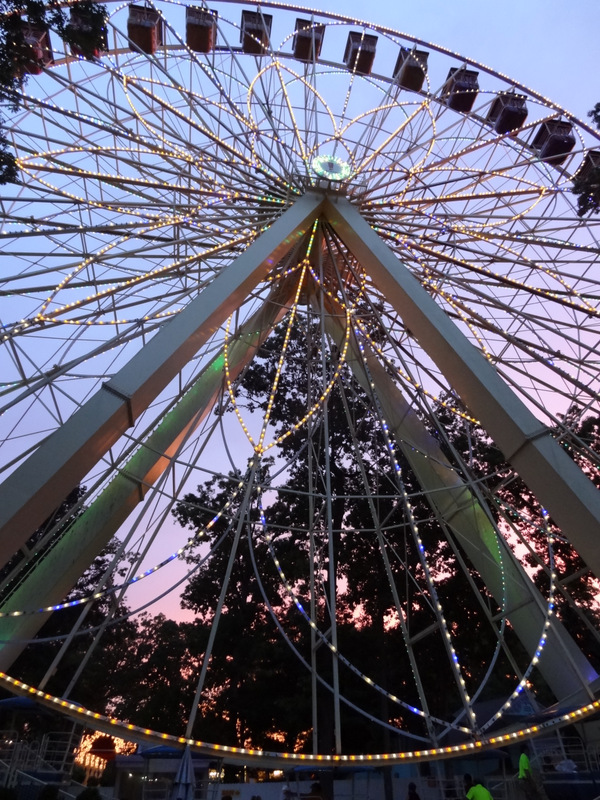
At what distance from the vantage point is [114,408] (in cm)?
695

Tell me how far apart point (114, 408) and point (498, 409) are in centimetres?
458

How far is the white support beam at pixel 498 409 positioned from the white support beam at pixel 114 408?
1.90m

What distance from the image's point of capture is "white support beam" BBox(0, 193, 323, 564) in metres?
6.14

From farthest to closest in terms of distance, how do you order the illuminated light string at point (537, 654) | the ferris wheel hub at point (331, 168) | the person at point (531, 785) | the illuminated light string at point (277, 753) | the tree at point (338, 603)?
the tree at point (338, 603) → the ferris wheel hub at point (331, 168) → the person at point (531, 785) → the illuminated light string at point (537, 654) → the illuminated light string at point (277, 753)

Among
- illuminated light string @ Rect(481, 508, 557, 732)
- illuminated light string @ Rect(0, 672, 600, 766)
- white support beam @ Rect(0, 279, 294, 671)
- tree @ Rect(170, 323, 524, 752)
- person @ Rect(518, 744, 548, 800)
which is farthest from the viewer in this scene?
tree @ Rect(170, 323, 524, 752)

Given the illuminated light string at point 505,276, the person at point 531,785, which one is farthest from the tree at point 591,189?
the person at point 531,785

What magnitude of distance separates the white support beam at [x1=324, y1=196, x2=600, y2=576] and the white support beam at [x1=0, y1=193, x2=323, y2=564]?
190cm

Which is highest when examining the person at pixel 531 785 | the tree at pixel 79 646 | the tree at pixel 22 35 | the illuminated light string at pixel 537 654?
the tree at pixel 79 646

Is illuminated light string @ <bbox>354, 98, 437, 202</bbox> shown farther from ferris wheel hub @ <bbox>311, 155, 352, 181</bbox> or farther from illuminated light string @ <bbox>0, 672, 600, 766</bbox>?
illuminated light string @ <bbox>0, 672, 600, 766</bbox>

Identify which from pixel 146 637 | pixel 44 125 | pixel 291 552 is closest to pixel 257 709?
pixel 291 552

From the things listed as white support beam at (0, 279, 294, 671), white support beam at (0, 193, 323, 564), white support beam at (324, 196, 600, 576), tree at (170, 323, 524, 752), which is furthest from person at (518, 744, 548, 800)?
Answer: tree at (170, 323, 524, 752)

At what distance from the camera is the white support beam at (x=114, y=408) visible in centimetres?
614

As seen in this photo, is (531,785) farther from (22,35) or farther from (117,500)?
(22,35)

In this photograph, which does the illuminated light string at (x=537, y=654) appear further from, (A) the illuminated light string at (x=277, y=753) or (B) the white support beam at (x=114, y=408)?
(B) the white support beam at (x=114, y=408)
